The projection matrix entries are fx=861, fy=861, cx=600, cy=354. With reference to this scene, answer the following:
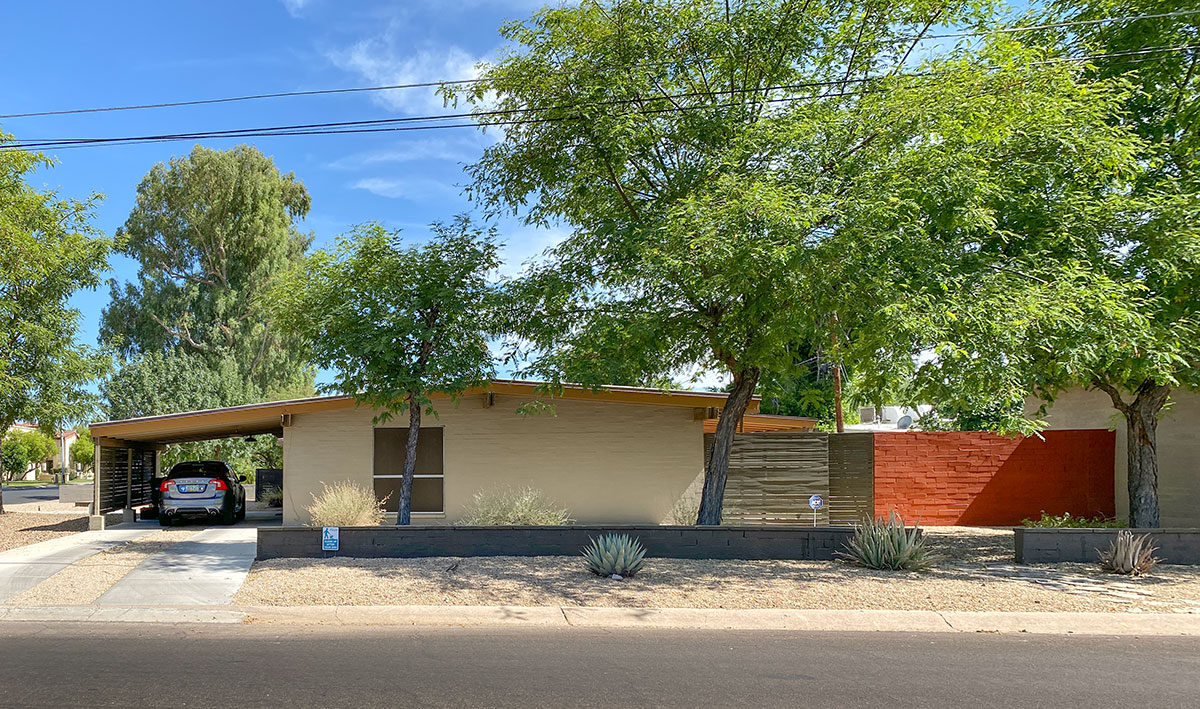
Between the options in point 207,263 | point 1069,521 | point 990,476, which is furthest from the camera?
point 207,263

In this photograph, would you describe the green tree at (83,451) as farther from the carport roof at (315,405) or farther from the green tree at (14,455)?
the carport roof at (315,405)

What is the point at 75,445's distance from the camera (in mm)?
61281

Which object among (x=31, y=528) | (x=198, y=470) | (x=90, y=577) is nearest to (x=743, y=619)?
(x=90, y=577)

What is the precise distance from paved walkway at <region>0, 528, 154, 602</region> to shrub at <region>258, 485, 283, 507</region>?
25.5 feet

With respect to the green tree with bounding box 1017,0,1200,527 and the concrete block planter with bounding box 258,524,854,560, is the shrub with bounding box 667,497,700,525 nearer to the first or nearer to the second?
the concrete block planter with bounding box 258,524,854,560

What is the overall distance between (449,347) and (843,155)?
660 centimetres

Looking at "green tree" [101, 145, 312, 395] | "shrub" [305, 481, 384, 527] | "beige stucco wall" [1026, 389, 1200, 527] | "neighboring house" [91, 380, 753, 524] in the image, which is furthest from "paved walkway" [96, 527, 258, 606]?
"green tree" [101, 145, 312, 395]

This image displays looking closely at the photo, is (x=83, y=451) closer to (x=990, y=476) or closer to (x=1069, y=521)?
(x=990, y=476)

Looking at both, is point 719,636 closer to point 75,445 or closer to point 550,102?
point 550,102

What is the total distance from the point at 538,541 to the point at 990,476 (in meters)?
10.6

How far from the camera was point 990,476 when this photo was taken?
17875 mm

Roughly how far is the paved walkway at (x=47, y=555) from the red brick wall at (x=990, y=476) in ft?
47.3

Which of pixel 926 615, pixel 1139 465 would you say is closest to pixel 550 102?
pixel 926 615

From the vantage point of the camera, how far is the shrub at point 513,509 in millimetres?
14531
